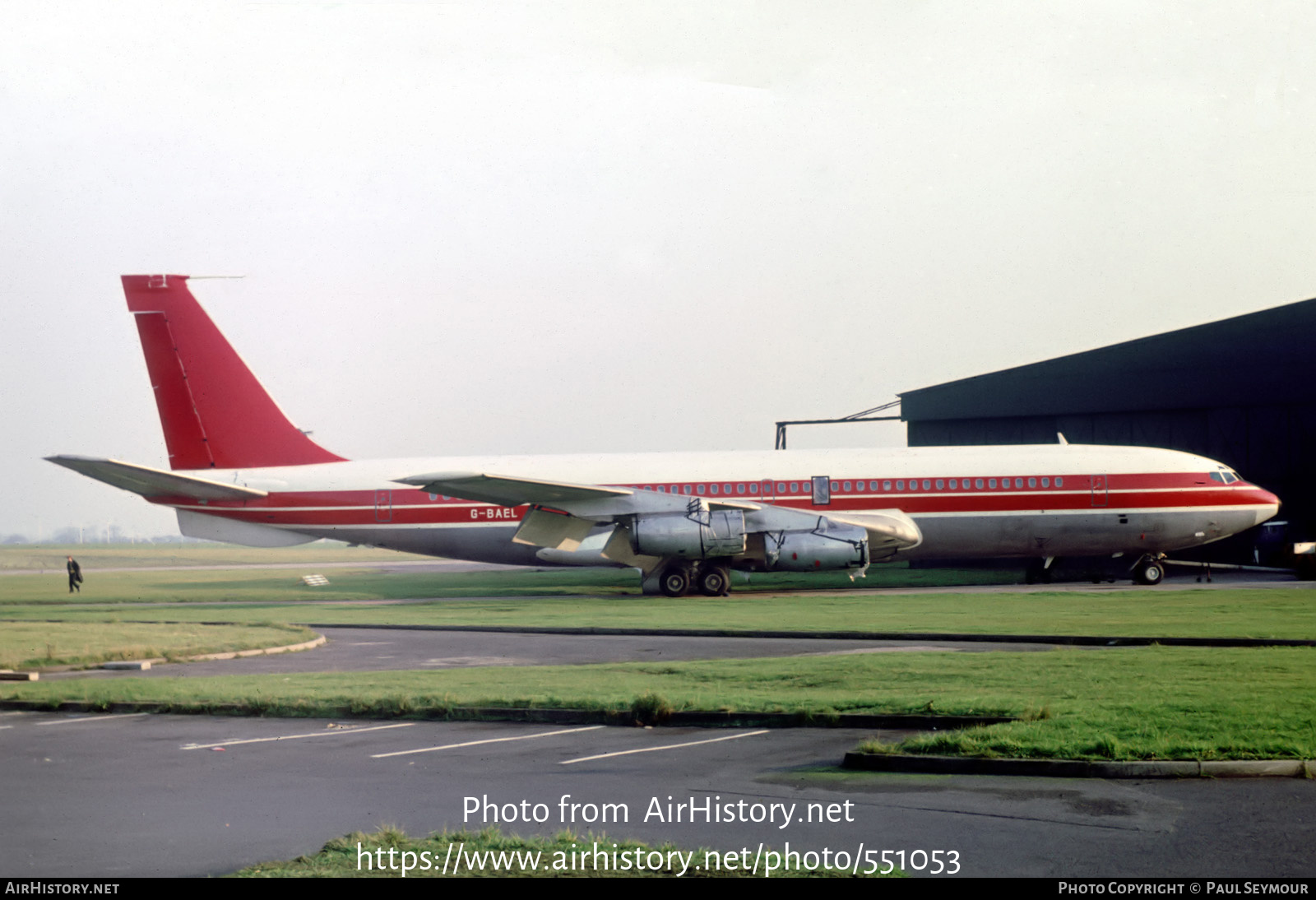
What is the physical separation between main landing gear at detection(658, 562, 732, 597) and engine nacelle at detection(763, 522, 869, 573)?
1700 mm

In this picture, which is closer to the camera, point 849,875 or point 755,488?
point 849,875

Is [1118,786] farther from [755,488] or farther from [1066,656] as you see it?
[755,488]

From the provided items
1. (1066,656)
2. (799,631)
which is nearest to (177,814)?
(1066,656)

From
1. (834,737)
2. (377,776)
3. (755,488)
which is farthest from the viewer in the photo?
(755,488)

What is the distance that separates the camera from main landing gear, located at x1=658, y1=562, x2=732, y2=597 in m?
30.5

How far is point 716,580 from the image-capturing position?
30.6 m

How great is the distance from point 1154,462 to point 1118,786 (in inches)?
1048

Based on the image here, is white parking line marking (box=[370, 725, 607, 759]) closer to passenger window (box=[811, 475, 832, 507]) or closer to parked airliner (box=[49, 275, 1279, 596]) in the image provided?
parked airliner (box=[49, 275, 1279, 596])

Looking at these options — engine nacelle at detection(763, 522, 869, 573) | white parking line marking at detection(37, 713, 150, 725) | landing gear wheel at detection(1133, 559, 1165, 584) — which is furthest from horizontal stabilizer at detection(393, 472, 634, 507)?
white parking line marking at detection(37, 713, 150, 725)

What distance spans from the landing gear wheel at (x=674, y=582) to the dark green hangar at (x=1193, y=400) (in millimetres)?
19913

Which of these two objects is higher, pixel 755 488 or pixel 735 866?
pixel 755 488

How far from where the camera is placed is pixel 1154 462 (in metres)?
31.7

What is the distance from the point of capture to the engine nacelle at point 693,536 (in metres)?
29.1

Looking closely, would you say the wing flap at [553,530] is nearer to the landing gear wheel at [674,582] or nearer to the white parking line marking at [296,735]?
the landing gear wheel at [674,582]
